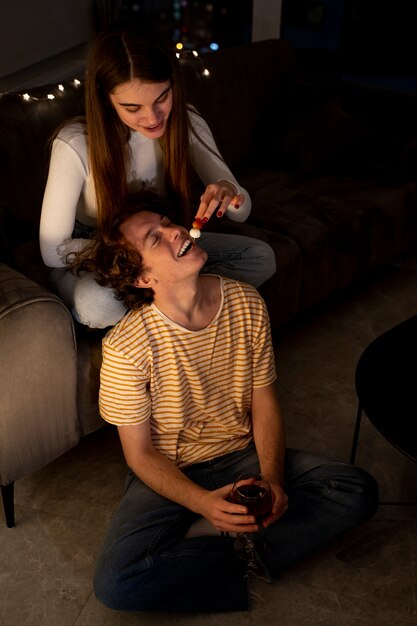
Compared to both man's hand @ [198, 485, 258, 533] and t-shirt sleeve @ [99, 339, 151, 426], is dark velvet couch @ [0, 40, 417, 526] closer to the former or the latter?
t-shirt sleeve @ [99, 339, 151, 426]

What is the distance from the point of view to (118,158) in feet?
5.95

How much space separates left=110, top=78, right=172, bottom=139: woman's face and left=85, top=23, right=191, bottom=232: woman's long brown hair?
0.02 meters

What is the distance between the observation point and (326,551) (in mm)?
1714

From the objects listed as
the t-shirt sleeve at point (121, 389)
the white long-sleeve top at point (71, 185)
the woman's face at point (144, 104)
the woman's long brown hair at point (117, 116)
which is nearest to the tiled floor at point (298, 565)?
the t-shirt sleeve at point (121, 389)

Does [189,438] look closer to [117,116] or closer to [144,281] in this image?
[144,281]

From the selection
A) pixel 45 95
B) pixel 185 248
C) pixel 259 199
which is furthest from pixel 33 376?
pixel 259 199

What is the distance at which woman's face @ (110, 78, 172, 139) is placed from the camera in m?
1.66

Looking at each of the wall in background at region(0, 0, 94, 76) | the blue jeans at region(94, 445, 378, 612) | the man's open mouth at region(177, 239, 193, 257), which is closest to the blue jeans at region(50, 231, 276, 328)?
the man's open mouth at region(177, 239, 193, 257)

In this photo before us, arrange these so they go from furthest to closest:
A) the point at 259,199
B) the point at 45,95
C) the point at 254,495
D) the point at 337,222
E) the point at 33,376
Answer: the point at 259,199 < the point at 337,222 < the point at 45,95 < the point at 33,376 < the point at 254,495

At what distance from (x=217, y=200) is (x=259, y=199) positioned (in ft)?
3.21

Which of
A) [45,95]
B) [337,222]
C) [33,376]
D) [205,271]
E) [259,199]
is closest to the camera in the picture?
[33,376]

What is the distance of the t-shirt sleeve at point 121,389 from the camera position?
1508 millimetres

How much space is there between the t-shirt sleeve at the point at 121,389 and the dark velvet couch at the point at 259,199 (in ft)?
0.64

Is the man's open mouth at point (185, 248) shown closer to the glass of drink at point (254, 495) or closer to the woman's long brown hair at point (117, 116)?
the woman's long brown hair at point (117, 116)
